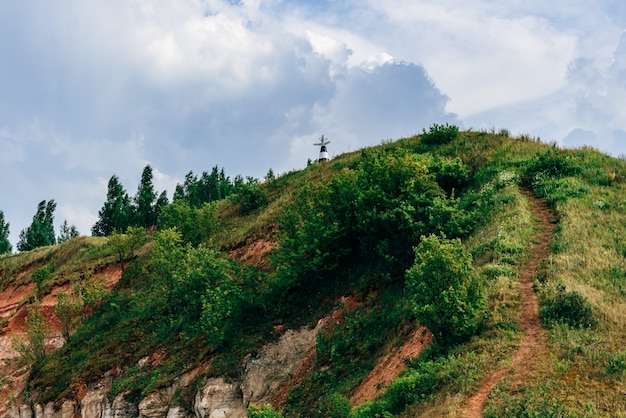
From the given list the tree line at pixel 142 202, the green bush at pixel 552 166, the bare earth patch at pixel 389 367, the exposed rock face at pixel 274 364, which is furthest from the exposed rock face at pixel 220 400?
the tree line at pixel 142 202

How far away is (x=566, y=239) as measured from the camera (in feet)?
86.4

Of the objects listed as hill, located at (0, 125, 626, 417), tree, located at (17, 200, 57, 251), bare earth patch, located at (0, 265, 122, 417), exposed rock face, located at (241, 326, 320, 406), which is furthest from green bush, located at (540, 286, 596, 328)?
tree, located at (17, 200, 57, 251)

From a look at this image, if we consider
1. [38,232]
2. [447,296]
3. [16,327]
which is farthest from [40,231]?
[447,296]

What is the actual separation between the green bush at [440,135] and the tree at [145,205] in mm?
71781

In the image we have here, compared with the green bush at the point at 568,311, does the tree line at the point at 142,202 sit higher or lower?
higher

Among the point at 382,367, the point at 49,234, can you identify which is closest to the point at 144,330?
the point at 382,367

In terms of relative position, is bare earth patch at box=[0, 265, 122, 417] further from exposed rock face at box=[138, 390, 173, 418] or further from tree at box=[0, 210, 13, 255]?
tree at box=[0, 210, 13, 255]

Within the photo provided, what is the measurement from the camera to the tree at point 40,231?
118 meters

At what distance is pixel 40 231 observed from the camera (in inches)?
4685

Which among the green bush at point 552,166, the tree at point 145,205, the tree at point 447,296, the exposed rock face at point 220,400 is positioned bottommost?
the exposed rock face at point 220,400

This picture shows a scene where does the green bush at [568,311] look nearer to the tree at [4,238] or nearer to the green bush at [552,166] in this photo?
the green bush at [552,166]

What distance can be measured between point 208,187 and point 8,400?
70.6 meters

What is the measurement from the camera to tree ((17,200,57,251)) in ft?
386

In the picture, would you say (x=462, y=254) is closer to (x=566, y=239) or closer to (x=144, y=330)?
(x=566, y=239)
